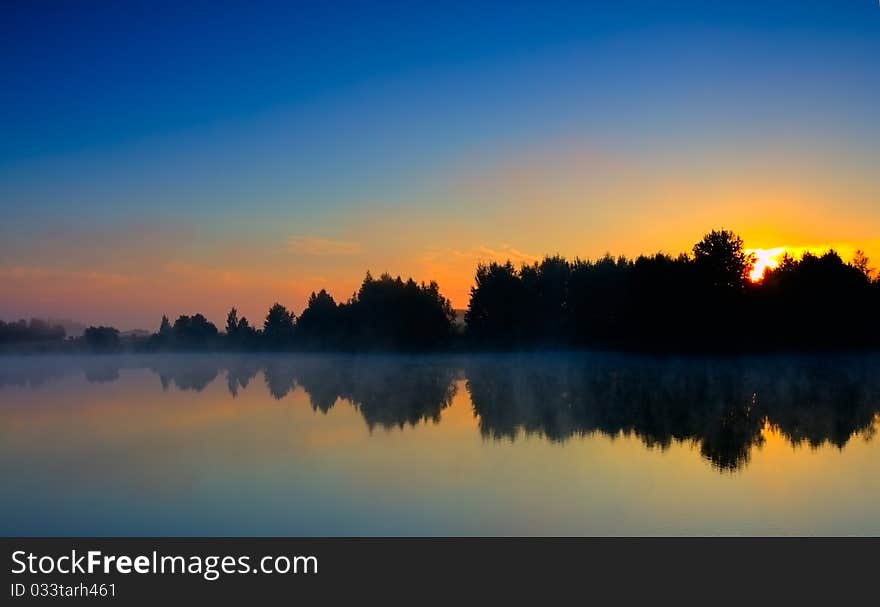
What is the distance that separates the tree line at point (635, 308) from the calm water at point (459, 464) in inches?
863

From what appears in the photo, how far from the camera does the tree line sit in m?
49.1

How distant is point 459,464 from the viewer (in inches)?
529

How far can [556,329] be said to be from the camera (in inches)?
2454

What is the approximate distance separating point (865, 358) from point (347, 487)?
44.0 meters

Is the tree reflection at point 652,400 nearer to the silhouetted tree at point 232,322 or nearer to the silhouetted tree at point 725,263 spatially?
the silhouetted tree at point 725,263

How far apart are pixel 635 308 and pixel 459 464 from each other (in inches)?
1654

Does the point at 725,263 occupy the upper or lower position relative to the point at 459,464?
upper

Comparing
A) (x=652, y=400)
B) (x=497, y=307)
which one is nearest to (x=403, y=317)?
(x=497, y=307)

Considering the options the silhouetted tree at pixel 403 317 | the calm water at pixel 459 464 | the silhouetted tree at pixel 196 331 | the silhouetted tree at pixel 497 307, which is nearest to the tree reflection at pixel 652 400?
the calm water at pixel 459 464

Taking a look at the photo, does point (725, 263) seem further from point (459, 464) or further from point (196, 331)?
point (196, 331)

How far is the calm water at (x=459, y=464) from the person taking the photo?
9.65 metres
